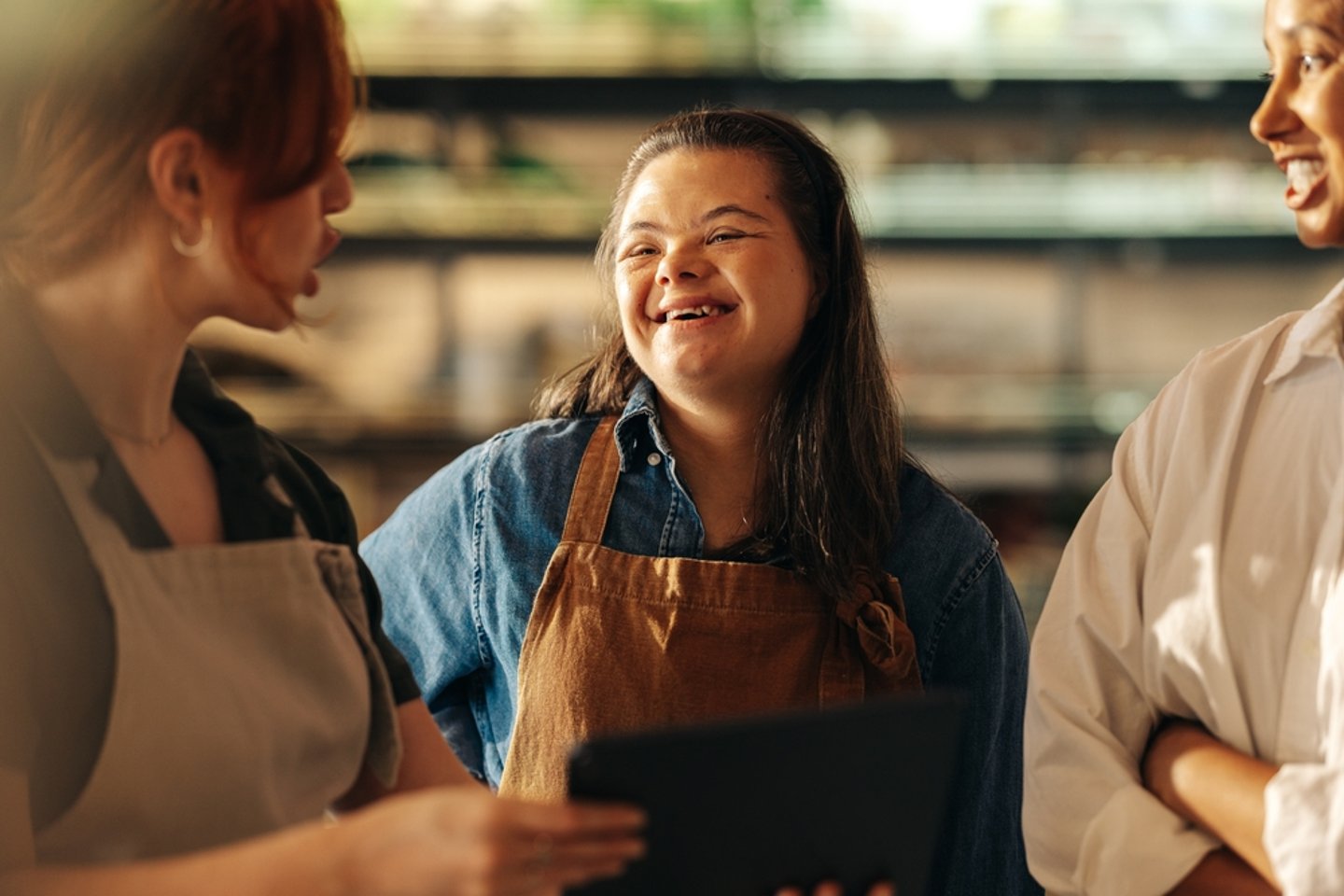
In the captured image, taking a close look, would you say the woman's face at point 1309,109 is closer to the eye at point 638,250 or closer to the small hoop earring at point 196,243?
the eye at point 638,250

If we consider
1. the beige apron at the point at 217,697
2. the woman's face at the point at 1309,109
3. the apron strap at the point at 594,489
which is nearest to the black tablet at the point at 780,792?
the beige apron at the point at 217,697

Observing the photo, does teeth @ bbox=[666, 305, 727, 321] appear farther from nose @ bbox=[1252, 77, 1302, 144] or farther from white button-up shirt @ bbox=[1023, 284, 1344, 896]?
nose @ bbox=[1252, 77, 1302, 144]

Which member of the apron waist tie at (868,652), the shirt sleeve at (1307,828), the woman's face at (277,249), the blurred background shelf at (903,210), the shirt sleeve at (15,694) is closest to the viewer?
the shirt sleeve at (15,694)

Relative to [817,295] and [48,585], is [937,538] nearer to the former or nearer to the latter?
[817,295]

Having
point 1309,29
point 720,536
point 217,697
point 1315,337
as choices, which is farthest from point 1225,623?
point 217,697

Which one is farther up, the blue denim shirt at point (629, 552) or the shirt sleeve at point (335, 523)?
the shirt sleeve at point (335, 523)

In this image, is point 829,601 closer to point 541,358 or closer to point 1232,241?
point 541,358

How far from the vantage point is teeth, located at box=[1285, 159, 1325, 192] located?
117cm

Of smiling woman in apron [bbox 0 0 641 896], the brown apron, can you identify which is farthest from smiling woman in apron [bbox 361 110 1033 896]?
smiling woman in apron [bbox 0 0 641 896]

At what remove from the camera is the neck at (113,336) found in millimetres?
916

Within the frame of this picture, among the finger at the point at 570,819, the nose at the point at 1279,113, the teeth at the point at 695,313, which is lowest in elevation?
the finger at the point at 570,819

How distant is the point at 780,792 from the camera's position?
97 cm

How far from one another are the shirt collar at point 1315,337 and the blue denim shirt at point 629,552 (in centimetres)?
44

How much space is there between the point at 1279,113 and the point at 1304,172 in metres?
0.05
